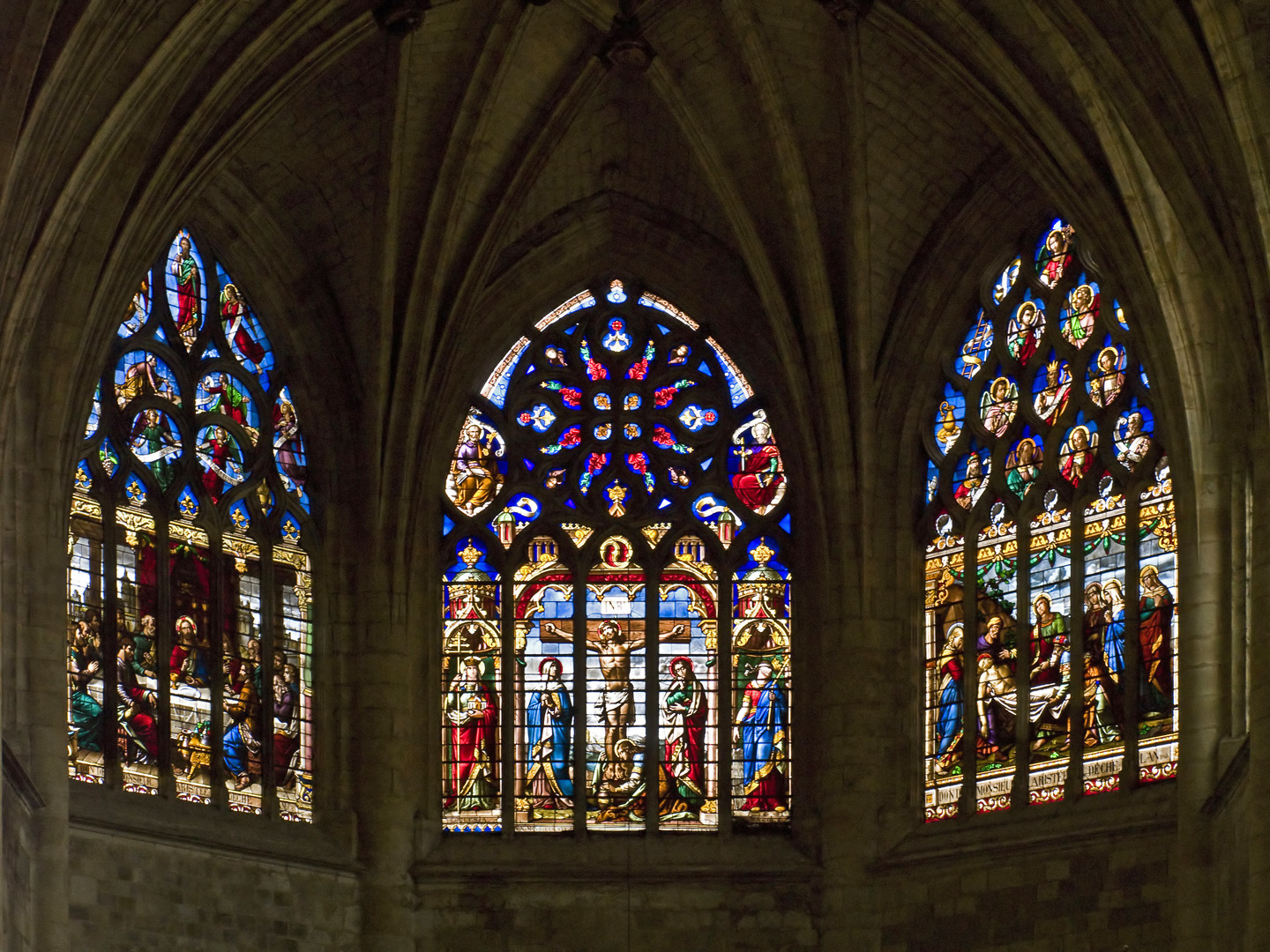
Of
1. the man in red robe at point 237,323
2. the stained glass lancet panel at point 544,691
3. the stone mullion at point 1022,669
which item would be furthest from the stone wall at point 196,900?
the stone mullion at point 1022,669

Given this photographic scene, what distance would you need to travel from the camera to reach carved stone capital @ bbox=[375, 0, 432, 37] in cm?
2636

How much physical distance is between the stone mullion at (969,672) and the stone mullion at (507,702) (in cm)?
345

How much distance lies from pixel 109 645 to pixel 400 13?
5029 mm

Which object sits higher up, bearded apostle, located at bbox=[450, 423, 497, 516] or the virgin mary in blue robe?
bearded apostle, located at bbox=[450, 423, 497, 516]

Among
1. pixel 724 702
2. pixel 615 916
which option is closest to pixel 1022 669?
pixel 724 702

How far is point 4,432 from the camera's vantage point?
24.7 meters

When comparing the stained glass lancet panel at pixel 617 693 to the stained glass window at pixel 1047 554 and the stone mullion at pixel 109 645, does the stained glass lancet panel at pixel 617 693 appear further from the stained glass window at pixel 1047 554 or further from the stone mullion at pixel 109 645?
the stone mullion at pixel 109 645

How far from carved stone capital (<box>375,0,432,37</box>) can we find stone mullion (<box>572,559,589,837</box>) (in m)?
4.54

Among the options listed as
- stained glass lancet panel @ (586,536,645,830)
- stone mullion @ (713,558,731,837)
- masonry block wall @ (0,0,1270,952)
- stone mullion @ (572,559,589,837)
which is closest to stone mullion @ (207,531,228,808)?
masonry block wall @ (0,0,1270,952)

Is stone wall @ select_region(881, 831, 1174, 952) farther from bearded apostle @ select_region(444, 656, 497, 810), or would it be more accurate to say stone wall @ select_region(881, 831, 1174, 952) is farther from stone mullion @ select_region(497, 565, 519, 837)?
bearded apostle @ select_region(444, 656, 497, 810)

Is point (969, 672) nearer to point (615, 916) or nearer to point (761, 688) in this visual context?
point (761, 688)

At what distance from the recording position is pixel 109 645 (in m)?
26.4

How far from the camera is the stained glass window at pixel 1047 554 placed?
26188 mm

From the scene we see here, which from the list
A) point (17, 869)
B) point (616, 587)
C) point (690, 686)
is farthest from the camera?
point (616, 587)
